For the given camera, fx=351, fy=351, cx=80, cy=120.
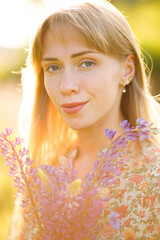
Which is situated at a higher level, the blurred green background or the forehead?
the blurred green background

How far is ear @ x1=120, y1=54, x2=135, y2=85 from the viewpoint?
69.8 inches

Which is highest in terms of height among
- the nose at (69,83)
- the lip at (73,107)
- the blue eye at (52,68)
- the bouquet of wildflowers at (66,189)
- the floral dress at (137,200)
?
the blue eye at (52,68)

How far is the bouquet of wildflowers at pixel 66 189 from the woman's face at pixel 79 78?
0.66 meters

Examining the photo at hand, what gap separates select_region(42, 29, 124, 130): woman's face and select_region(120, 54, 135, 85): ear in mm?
88

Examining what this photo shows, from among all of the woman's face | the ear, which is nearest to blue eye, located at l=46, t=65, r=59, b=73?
the woman's face

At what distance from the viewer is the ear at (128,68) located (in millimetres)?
1772

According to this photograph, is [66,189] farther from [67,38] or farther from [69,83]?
[67,38]

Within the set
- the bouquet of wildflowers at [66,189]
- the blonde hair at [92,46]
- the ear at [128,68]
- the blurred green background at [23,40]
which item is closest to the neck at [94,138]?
the blonde hair at [92,46]

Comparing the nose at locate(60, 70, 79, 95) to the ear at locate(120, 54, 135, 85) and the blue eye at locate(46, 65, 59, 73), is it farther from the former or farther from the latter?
the ear at locate(120, 54, 135, 85)

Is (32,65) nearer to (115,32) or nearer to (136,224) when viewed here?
(115,32)

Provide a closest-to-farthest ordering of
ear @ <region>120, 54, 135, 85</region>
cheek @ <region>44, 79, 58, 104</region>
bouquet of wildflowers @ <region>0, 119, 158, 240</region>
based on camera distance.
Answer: bouquet of wildflowers @ <region>0, 119, 158, 240</region>
cheek @ <region>44, 79, 58, 104</region>
ear @ <region>120, 54, 135, 85</region>

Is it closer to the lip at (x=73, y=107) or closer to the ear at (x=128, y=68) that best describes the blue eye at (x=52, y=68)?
the lip at (x=73, y=107)

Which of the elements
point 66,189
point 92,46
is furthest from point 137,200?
point 66,189

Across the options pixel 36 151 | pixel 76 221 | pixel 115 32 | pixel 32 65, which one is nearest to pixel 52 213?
pixel 76 221
